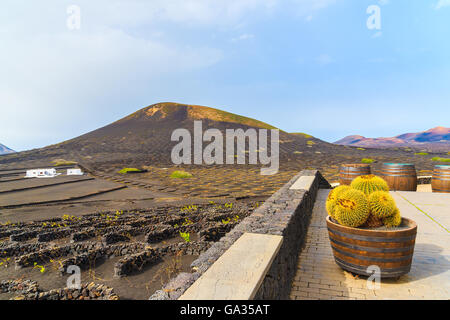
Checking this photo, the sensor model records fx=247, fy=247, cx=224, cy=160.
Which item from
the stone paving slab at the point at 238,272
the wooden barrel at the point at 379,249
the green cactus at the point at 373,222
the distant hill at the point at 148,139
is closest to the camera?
the stone paving slab at the point at 238,272

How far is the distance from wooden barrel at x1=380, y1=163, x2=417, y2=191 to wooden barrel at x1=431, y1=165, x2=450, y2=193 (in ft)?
1.97

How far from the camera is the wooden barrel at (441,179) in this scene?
7.88 meters

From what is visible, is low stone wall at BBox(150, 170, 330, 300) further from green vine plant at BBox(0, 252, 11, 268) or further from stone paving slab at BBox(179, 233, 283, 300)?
green vine plant at BBox(0, 252, 11, 268)

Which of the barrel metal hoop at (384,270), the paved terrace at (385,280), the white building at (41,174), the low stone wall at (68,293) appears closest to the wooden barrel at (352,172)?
the paved terrace at (385,280)

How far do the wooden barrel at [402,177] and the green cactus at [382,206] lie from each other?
6206mm

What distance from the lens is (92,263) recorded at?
4.52m

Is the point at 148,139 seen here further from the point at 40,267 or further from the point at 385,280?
the point at 385,280

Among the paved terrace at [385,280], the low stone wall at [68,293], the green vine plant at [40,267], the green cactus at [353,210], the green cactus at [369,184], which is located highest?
the green cactus at [369,184]

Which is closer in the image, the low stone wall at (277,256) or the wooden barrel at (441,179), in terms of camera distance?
the low stone wall at (277,256)

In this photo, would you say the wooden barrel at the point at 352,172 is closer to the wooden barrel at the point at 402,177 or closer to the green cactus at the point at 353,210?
the wooden barrel at the point at 402,177

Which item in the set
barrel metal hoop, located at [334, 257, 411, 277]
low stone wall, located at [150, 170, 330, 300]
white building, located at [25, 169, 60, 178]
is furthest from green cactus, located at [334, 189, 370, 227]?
white building, located at [25, 169, 60, 178]

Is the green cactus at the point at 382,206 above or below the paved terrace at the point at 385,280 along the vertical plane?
above

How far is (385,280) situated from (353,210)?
103 centimetres
